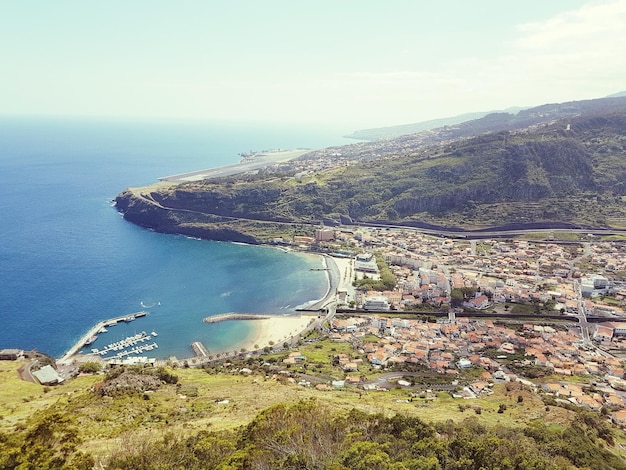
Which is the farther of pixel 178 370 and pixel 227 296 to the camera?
pixel 227 296

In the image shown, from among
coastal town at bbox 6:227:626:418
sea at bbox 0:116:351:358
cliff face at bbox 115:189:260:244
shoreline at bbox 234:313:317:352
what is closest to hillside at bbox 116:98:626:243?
cliff face at bbox 115:189:260:244

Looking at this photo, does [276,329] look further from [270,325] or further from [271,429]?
[271,429]

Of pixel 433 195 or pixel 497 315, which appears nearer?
pixel 497 315

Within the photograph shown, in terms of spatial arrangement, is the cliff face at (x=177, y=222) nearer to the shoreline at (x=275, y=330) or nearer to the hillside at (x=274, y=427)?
the shoreline at (x=275, y=330)

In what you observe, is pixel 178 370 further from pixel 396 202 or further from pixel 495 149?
pixel 495 149

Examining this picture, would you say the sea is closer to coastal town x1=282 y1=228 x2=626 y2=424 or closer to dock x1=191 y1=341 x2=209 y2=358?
dock x1=191 y1=341 x2=209 y2=358

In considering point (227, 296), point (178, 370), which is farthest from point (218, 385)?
point (227, 296)

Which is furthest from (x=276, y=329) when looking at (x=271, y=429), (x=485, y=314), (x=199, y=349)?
(x=271, y=429)
